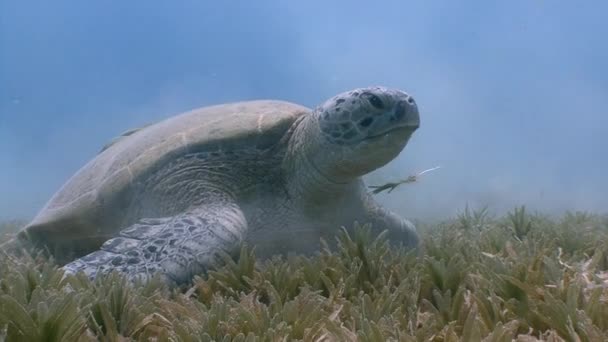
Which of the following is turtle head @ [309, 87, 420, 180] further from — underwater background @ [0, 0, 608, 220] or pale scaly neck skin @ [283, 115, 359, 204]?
underwater background @ [0, 0, 608, 220]

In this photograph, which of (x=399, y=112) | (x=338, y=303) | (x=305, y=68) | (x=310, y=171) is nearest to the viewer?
(x=338, y=303)

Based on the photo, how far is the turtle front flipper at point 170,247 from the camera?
2.48 meters

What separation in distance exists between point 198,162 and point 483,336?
2.39 metres

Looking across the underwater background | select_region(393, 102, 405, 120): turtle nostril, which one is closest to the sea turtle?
select_region(393, 102, 405, 120): turtle nostril

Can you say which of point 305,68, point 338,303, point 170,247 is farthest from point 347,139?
point 305,68

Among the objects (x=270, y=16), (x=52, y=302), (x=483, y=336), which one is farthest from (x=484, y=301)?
(x=270, y=16)

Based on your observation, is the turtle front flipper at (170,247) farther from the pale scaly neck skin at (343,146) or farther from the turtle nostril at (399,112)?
the turtle nostril at (399,112)

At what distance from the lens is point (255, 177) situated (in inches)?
142

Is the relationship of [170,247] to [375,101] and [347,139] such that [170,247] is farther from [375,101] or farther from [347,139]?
[375,101]

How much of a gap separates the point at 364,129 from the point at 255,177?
0.85m

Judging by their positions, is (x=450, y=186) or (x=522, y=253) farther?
(x=450, y=186)

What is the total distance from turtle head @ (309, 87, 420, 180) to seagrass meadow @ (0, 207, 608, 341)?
821 mm

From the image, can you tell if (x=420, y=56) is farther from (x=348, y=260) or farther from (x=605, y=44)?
(x=348, y=260)

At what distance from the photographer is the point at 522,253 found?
2498 millimetres
